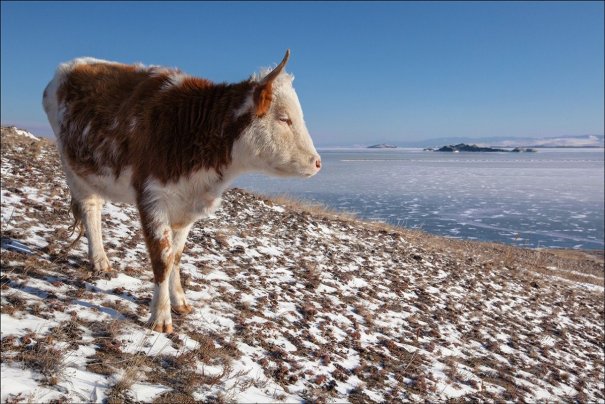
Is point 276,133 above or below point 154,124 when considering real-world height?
below

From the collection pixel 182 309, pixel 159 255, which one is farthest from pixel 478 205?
pixel 159 255

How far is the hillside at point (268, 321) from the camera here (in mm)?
3861

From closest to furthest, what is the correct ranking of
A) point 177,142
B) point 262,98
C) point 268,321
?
point 262,98 → point 177,142 → point 268,321

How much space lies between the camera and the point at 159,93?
4.70 meters

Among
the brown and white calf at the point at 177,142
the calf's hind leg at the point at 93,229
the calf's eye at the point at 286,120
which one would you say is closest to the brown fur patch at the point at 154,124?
the brown and white calf at the point at 177,142

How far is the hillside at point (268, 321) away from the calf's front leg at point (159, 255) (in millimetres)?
167

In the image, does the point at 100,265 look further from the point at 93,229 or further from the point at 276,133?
Answer: the point at 276,133

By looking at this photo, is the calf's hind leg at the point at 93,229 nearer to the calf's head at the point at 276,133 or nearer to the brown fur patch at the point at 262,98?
the calf's head at the point at 276,133

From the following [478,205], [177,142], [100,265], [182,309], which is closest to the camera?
[177,142]

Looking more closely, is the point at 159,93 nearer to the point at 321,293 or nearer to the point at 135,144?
the point at 135,144

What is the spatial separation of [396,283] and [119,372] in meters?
6.30

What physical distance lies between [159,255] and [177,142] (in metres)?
1.17

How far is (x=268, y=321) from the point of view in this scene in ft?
18.8

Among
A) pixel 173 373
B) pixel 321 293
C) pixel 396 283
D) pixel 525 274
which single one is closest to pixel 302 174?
pixel 173 373
